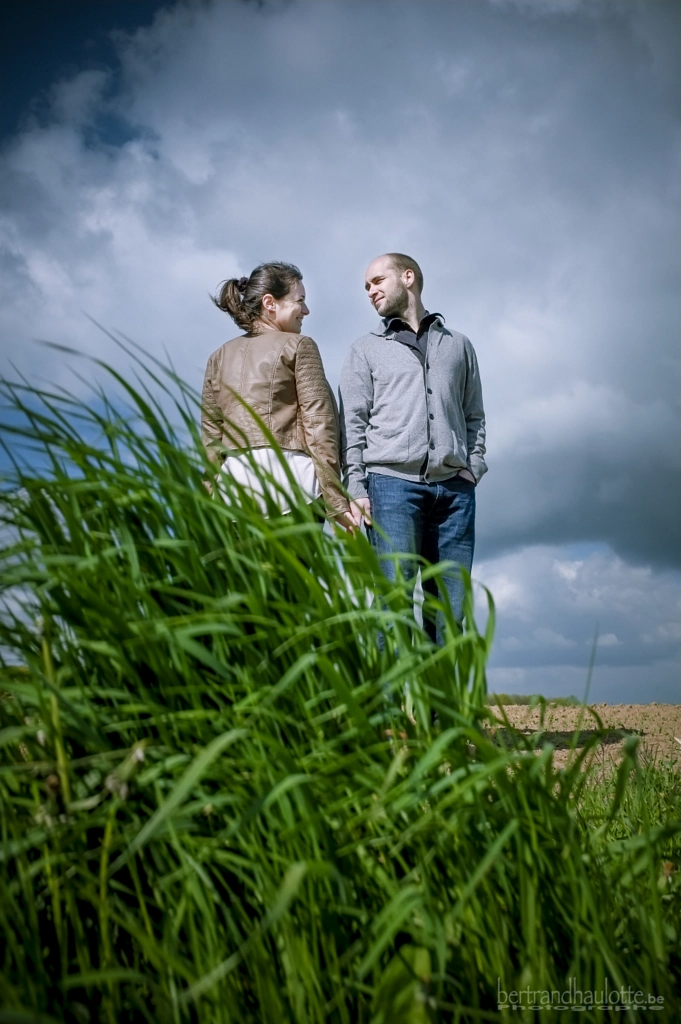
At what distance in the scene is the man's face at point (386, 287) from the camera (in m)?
4.53

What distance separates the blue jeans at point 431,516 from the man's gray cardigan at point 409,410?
0.20ft

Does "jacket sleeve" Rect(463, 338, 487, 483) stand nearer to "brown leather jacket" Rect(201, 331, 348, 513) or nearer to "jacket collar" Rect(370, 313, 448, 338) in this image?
"jacket collar" Rect(370, 313, 448, 338)

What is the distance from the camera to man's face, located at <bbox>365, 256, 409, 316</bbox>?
4.53 meters

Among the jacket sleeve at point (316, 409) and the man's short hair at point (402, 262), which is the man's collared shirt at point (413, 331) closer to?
the man's short hair at point (402, 262)

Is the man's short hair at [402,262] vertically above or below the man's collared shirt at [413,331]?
above

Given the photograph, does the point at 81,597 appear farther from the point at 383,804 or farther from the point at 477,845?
the point at 477,845

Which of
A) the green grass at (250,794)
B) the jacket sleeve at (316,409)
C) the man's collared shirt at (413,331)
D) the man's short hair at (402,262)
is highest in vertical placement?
the man's short hair at (402,262)

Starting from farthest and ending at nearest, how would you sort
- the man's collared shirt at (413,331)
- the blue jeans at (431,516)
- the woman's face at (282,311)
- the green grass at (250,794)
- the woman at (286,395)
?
the man's collared shirt at (413,331), the blue jeans at (431,516), the woman's face at (282,311), the woman at (286,395), the green grass at (250,794)

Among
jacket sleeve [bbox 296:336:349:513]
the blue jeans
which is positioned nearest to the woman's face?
jacket sleeve [bbox 296:336:349:513]

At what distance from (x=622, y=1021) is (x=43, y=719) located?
3.29ft

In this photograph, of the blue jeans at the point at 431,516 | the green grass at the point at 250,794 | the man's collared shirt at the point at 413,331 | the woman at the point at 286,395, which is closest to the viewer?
the green grass at the point at 250,794

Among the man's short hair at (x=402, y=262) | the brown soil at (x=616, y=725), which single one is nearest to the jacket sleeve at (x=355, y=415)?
the man's short hair at (x=402, y=262)

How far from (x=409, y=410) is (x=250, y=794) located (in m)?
3.13

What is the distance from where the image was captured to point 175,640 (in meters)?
1.29
